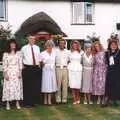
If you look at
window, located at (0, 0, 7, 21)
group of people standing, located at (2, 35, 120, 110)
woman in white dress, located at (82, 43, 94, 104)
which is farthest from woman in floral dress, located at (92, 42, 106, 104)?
window, located at (0, 0, 7, 21)

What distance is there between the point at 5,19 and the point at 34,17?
1700 mm

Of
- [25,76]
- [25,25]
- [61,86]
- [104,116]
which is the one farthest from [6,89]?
[25,25]

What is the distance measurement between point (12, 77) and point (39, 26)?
14452 millimetres

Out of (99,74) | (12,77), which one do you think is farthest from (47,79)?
(99,74)

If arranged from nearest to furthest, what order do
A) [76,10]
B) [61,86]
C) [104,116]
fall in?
[104,116]
[61,86]
[76,10]

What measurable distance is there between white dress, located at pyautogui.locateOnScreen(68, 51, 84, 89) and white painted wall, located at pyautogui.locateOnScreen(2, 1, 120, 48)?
49.1 ft

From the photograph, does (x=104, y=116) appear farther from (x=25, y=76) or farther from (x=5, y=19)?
(x=5, y=19)

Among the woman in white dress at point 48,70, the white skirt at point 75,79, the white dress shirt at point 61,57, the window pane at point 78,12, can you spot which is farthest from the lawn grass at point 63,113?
the window pane at point 78,12

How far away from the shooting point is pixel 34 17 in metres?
31.4

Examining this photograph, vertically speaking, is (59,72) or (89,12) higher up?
(89,12)

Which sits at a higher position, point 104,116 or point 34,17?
point 34,17

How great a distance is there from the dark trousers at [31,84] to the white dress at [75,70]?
101 cm

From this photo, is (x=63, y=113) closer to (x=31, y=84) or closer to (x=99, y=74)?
(x=31, y=84)

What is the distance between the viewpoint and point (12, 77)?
52.3 feet
